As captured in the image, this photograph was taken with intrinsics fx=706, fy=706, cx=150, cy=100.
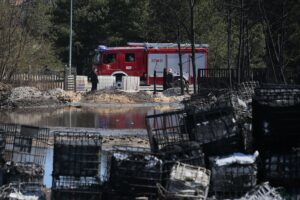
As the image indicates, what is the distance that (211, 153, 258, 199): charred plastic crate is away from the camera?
28.0ft

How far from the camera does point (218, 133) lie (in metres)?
9.11

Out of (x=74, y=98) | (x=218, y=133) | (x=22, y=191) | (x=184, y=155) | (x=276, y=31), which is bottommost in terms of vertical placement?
(x=22, y=191)

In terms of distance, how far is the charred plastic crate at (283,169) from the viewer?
28.3ft

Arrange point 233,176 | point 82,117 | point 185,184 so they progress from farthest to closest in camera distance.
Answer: point 82,117
point 233,176
point 185,184

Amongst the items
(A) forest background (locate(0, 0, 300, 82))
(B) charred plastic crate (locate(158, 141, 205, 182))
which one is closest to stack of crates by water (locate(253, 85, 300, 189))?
(B) charred plastic crate (locate(158, 141, 205, 182))

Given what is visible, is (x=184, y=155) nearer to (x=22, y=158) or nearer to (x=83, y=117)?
(x=22, y=158)

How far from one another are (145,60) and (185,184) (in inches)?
1749

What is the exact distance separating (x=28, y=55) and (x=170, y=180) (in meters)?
30.7

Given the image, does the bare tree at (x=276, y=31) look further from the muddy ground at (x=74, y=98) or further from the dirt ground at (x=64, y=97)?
the dirt ground at (x=64, y=97)

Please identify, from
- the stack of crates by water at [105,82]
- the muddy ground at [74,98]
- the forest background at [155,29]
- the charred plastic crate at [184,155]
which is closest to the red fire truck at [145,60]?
the forest background at [155,29]

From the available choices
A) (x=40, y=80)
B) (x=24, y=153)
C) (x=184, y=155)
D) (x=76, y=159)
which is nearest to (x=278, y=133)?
(x=184, y=155)

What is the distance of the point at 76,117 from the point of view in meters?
25.8

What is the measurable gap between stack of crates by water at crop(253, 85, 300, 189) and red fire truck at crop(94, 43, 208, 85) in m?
41.5

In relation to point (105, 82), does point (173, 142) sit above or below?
below
